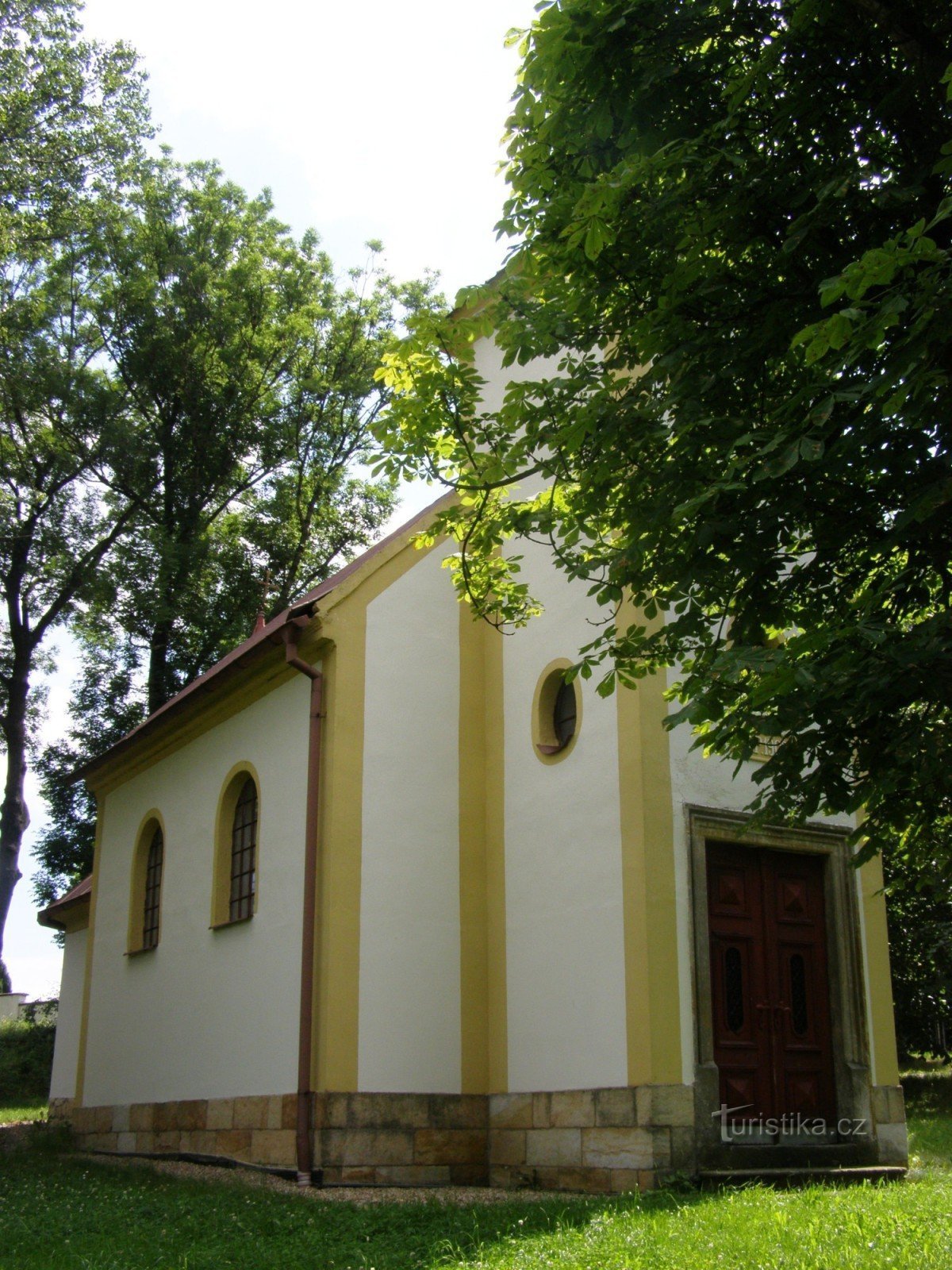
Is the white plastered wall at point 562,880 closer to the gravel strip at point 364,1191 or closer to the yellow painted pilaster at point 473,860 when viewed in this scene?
the yellow painted pilaster at point 473,860

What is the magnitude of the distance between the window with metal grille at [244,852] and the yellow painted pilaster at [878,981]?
19.6 feet

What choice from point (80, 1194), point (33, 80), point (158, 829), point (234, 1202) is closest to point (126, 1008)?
point (158, 829)

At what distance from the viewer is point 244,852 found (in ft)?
43.7

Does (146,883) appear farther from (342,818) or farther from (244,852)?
(342,818)

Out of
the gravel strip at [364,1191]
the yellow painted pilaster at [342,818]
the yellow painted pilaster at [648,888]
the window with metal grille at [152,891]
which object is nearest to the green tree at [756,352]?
the yellow painted pilaster at [648,888]

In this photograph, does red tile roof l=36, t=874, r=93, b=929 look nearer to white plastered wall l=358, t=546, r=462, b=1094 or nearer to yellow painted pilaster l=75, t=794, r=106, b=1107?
yellow painted pilaster l=75, t=794, r=106, b=1107

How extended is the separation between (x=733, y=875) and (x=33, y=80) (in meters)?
17.1

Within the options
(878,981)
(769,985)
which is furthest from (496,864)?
(878,981)

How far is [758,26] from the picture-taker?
654 cm

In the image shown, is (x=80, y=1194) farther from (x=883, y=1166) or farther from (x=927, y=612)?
(x=927, y=612)

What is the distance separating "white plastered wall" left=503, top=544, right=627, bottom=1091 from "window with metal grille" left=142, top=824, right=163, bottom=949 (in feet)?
17.7

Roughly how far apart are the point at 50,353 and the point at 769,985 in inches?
698

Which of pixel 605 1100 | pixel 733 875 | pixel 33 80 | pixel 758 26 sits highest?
pixel 33 80

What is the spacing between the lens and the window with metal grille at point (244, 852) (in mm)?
13055
